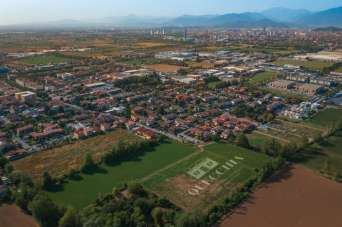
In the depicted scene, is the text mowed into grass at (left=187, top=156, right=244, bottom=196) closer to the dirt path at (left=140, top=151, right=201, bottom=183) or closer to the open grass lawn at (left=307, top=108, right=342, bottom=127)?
the dirt path at (left=140, top=151, right=201, bottom=183)

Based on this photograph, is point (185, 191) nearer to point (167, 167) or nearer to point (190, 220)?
point (167, 167)

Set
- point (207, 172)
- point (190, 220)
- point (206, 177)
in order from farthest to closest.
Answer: point (207, 172)
point (206, 177)
point (190, 220)

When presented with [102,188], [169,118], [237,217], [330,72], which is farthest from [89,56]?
[237,217]

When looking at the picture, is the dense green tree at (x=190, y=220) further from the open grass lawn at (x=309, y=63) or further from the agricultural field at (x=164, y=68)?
the open grass lawn at (x=309, y=63)

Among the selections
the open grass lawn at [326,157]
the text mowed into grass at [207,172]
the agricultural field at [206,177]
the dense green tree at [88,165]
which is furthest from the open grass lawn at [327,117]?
the dense green tree at [88,165]

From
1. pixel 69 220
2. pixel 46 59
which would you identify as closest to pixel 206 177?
pixel 69 220

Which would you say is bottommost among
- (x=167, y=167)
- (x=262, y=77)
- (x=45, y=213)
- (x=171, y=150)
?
(x=167, y=167)
